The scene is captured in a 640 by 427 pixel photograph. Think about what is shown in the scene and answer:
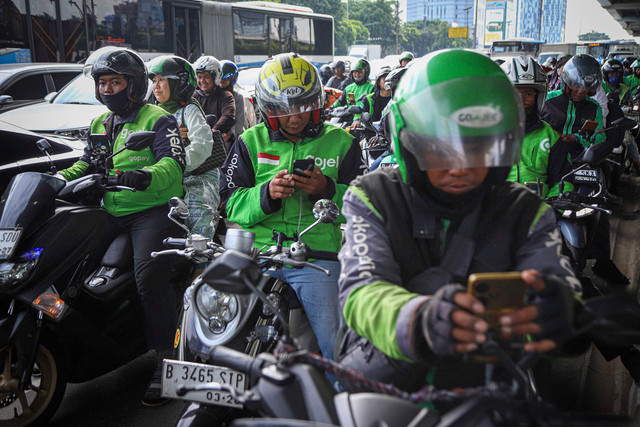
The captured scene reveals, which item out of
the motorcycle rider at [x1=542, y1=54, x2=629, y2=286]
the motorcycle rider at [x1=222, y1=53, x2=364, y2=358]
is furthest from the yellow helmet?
the motorcycle rider at [x1=542, y1=54, x2=629, y2=286]

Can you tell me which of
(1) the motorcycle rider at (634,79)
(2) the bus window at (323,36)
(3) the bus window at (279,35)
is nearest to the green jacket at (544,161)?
(1) the motorcycle rider at (634,79)

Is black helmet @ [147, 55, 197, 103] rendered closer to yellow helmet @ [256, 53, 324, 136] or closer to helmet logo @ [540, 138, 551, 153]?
yellow helmet @ [256, 53, 324, 136]

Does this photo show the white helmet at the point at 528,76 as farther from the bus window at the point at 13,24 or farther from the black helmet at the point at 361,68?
the bus window at the point at 13,24

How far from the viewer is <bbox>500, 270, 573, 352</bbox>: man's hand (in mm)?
1300

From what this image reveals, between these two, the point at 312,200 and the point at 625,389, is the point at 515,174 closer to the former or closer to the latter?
the point at 625,389

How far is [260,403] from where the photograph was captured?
Answer: 54.7 inches

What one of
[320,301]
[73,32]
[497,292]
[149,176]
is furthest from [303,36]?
[497,292]

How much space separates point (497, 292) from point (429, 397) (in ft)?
0.86

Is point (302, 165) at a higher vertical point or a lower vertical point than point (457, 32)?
lower

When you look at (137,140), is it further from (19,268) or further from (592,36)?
(592,36)

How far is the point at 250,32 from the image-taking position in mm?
21781

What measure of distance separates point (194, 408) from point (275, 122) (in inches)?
56.1

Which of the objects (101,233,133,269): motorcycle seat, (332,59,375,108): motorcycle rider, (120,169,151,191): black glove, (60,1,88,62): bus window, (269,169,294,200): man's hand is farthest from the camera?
(60,1,88,62): bus window

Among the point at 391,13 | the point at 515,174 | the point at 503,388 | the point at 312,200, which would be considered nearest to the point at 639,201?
the point at 515,174
